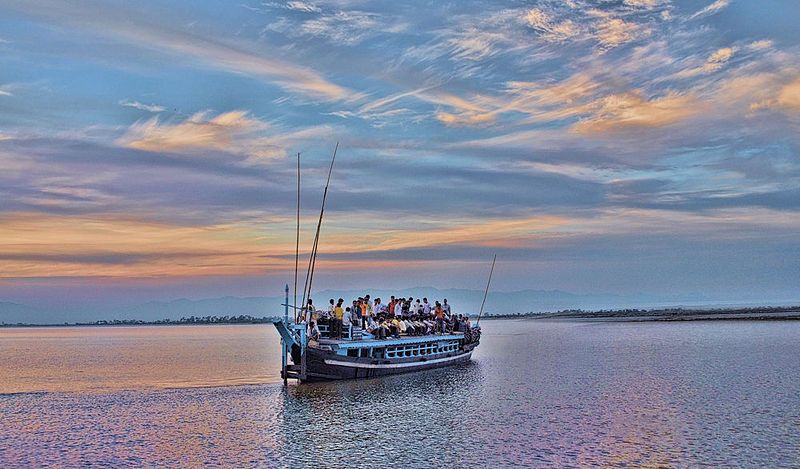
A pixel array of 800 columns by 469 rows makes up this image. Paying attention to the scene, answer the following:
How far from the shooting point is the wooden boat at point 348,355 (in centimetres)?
3793

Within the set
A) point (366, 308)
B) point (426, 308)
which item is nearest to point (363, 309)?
point (366, 308)

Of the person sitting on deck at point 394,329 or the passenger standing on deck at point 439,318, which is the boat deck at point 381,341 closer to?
the person sitting on deck at point 394,329

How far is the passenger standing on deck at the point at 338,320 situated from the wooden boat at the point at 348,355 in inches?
21.3

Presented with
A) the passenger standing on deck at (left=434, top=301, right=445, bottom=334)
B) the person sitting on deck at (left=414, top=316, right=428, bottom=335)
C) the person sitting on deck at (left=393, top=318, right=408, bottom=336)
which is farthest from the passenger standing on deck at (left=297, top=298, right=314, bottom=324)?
the passenger standing on deck at (left=434, top=301, right=445, bottom=334)

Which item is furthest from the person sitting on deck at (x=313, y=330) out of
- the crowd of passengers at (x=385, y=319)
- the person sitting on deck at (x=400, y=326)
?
the person sitting on deck at (x=400, y=326)

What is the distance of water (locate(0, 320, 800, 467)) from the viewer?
Answer: 21.7m

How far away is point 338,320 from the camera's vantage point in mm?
39906

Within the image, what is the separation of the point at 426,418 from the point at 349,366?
12.1m

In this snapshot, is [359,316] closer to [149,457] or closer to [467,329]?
[467,329]

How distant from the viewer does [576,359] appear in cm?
5747

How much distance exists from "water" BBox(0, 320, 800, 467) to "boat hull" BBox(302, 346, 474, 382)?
727 mm

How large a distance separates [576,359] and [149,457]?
134ft

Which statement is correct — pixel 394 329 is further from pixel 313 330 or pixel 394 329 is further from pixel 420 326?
pixel 313 330

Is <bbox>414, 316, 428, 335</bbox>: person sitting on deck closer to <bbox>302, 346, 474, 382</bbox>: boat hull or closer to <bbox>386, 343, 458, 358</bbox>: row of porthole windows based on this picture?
<bbox>386, 343, 458, 358</bbox>: row of porthole windows
